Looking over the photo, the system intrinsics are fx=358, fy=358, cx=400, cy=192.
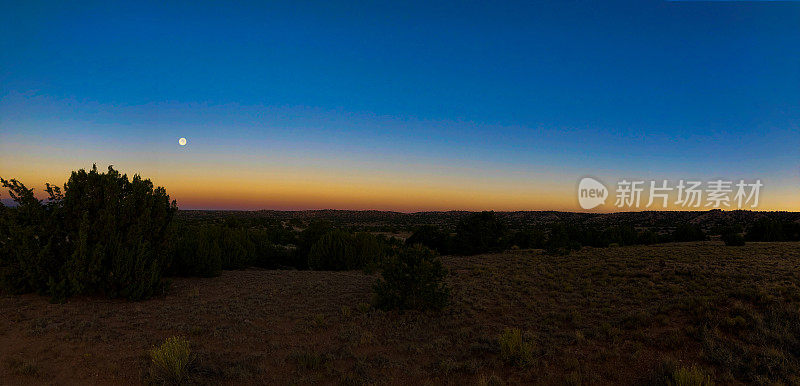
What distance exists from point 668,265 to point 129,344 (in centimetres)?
2040

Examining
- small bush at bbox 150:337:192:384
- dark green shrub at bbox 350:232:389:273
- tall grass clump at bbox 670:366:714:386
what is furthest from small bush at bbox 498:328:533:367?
dark green shrub at bbox 350:232:389:273

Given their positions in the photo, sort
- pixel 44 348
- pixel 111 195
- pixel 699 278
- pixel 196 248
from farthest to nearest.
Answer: pixel 196 248 < pixel 699 278 < pixel 111 195 < pixel 44 348

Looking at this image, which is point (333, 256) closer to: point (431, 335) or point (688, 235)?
point (431, 335)

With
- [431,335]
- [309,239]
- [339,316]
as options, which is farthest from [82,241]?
[309,239]

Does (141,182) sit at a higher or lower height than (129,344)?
higher

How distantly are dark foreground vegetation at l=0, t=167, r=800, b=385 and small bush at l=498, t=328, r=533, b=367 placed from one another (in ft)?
0.09

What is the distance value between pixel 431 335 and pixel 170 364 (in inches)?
207

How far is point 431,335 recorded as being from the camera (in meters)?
8.48

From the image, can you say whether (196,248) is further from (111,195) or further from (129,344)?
(129,344)

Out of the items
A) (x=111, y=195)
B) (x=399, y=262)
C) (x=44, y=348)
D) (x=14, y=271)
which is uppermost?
(x=111, y=195)

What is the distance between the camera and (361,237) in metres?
21.8

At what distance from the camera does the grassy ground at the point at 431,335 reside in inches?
245

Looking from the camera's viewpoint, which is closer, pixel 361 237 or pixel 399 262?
pixel 399 262

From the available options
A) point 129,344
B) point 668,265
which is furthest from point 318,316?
point 668,265
